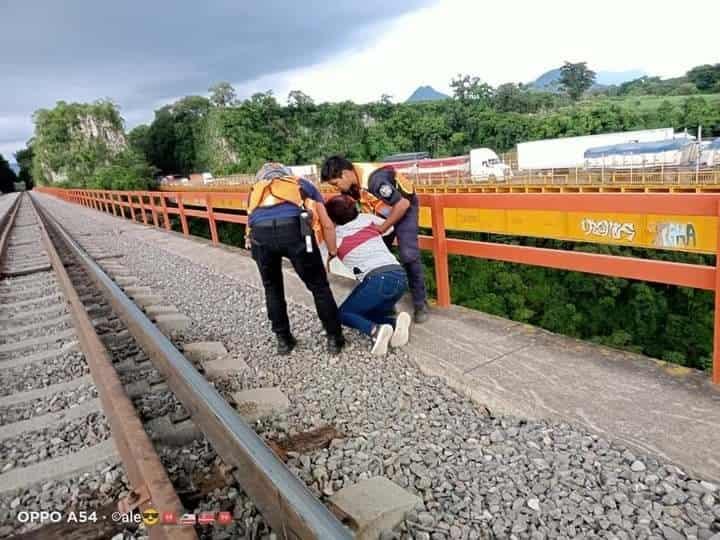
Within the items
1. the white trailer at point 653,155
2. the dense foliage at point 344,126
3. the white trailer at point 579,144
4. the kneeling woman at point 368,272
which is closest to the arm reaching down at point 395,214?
the kneeling woman at point 368,272

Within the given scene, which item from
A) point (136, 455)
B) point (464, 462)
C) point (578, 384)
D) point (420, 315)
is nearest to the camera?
point (136, 455)

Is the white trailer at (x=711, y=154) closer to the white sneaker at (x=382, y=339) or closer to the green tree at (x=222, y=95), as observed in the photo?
the white sneaker at (x=382, y=339)

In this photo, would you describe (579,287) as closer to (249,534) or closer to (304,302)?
(304,302)

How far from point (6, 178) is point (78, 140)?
43838 mm

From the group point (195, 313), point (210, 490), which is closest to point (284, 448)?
point (210, 490)

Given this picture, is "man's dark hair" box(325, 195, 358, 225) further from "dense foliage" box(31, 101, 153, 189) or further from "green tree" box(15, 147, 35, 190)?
"green tree" box(15, 147, 35, 190)

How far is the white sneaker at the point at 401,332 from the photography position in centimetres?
391

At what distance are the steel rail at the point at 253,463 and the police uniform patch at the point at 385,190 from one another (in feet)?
6.52

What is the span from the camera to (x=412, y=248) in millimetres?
4531

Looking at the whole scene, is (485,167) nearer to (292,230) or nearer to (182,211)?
(182,211)

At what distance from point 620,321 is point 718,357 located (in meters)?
25.1

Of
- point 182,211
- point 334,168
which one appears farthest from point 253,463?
point 182,211

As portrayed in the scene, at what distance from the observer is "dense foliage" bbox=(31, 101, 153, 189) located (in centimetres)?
8969

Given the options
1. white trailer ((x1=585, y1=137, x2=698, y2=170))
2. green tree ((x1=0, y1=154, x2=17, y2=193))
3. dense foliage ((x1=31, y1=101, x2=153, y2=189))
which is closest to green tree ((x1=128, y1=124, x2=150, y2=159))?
dense foliage ((x1=31, y1=101, x2=153, y2=189))
